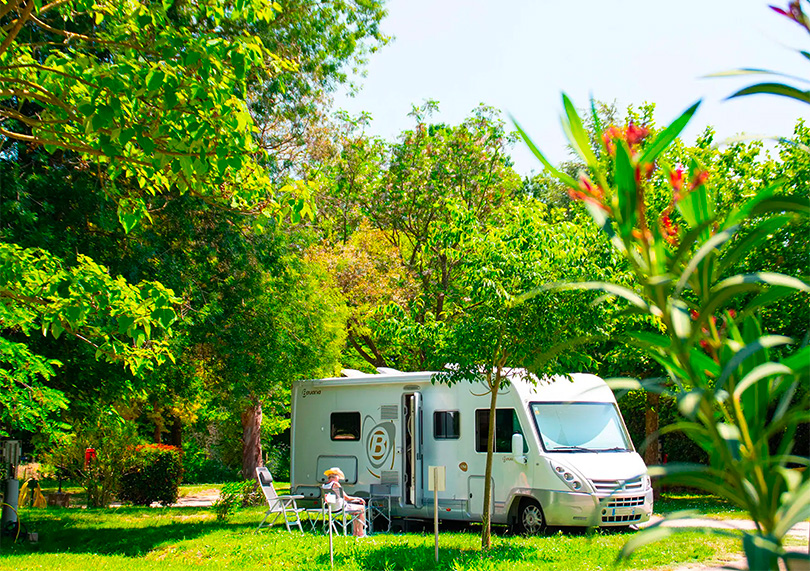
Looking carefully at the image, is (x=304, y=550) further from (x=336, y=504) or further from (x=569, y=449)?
(x=569, y=449)

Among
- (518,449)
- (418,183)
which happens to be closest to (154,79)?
(518,449)

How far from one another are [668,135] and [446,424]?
13.5 meters

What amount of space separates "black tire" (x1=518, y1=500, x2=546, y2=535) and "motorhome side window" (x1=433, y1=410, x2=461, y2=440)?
1779 millimetres

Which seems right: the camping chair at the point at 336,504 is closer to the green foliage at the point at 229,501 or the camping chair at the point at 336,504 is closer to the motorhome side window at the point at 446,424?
the motorhome side window at the point at 446,424

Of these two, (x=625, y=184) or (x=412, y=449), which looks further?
(x=412, y=449)

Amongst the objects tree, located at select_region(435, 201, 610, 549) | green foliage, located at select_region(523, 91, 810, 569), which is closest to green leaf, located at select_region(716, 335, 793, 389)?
green foliage, located at select_region(523, 91, 810, 569)

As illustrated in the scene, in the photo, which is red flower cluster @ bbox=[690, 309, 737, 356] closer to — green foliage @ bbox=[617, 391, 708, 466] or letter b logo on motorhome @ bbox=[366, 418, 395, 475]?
letter b logo on motorhome @ bbox=[366, 418, 395, 475]

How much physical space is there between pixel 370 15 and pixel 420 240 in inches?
307

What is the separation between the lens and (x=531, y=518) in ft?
43.4

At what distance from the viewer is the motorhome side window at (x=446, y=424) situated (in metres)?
14.5

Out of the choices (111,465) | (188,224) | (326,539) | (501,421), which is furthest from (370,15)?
(111,465)

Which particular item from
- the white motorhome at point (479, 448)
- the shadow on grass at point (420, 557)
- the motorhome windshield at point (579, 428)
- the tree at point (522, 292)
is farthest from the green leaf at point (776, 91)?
the motorhome windshield at point (579, 428)

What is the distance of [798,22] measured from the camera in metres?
1.57

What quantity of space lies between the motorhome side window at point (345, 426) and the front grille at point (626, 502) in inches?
202
